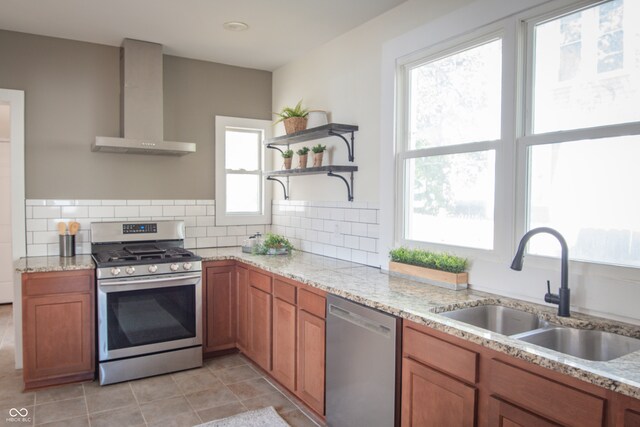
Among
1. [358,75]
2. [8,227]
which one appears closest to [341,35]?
[358,75]

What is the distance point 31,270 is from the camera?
300 cm

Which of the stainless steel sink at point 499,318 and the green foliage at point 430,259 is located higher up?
the green foliage at point 430,259

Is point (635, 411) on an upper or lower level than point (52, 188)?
lower

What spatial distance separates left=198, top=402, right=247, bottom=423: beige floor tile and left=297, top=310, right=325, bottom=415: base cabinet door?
39 centimetres

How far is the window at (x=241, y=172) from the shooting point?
168 inches

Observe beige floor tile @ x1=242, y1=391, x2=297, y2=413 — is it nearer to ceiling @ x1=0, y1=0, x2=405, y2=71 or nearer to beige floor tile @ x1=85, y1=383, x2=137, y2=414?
beige floor tile @ x1=85, y1=383, x2=137, y2=414

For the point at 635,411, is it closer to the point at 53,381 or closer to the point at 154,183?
the point at 53,381

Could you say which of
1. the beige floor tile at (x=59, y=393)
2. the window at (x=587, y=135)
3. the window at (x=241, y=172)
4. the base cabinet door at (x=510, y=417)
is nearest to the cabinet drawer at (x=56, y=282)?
the beige floor tile at (x=59, y=393)

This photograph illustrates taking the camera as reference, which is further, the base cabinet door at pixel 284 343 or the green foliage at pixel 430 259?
the base cabinet door at pixel 284 343

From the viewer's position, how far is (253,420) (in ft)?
8.70

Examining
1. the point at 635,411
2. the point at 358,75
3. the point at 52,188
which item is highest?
the point at 358,75

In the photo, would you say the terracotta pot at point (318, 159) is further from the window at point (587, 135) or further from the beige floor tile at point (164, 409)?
the beige floor tile at point (164, 409)

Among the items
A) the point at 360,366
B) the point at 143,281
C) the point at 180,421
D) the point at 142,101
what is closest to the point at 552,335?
the point at 360,366

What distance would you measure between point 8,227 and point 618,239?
5.96m
